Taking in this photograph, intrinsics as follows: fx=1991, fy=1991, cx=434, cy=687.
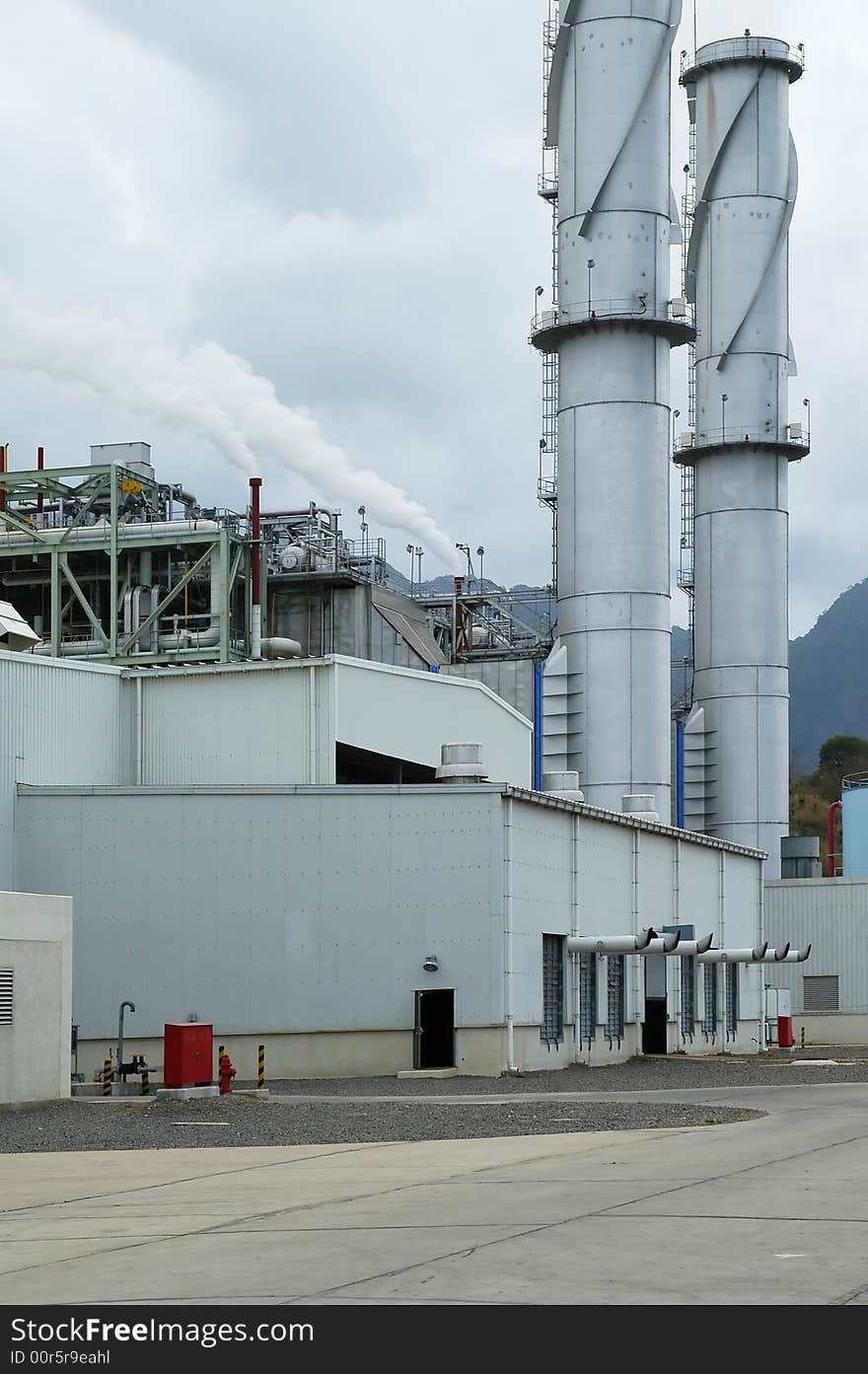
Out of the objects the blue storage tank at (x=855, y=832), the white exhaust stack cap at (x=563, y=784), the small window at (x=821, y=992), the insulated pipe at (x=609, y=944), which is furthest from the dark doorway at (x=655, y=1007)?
the blue storage tank at (x=855, y=832)

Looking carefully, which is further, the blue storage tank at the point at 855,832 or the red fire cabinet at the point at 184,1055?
the blue storage tank at the point at 855,832

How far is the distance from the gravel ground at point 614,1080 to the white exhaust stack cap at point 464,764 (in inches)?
285

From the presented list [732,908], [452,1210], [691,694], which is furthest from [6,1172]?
[691,694]

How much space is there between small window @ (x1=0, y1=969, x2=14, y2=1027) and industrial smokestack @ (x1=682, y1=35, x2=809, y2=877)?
166ft

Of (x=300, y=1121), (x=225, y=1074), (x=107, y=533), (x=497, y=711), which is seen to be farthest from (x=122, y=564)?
(x=300, y=1121)

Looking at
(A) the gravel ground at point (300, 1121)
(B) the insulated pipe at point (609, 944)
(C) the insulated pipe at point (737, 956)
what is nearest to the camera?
(A) the gravel ground at point (300, 1121)

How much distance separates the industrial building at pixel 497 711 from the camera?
147 ft

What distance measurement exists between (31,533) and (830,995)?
105 feet

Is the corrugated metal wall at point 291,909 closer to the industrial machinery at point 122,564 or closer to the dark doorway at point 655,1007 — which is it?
the dark doorway at point 655,1007

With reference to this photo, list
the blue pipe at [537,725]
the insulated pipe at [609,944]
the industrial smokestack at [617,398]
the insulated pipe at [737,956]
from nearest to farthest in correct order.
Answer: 1. the insulated pipe at [609,944]
2. the insulated pipe at [737,956]
3. the industrial smokestack at [617,398]
4. the blue pipe at [537,725]

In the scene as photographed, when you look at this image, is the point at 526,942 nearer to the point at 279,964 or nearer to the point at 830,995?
the point at 279,964

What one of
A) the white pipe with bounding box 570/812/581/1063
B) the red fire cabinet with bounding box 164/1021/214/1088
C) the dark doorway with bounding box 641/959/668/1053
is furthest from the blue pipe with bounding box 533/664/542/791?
the red fire cabinet with bounding box 164/1021/214/1088
